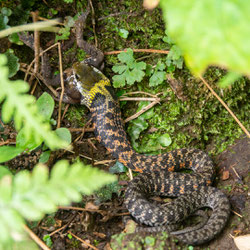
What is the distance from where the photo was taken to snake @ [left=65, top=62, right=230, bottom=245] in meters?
4.77

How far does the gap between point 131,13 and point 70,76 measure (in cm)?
176

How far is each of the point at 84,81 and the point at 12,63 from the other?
60.7 inches

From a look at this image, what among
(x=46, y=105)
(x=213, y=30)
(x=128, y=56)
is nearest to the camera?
(x=213, y=30)

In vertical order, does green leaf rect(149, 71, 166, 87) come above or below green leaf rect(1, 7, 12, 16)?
below

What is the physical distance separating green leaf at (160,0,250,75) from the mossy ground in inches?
157

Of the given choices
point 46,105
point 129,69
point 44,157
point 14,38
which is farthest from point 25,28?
point 129,69

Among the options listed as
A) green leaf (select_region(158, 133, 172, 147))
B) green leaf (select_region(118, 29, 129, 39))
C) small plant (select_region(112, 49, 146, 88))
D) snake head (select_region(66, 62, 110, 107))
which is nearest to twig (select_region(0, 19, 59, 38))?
snake head (select_region(66, 62, 110, 107))

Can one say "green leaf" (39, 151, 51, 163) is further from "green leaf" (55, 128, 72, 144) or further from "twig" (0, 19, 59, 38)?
"twig" (0, 19, 59, 38)

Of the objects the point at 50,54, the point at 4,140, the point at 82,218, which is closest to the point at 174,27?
the point at 82,218

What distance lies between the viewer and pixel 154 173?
5.68 meters

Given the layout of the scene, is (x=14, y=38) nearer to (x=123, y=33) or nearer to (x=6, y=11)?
(x=6, y=11)

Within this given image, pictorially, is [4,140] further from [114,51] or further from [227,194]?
[227,194]

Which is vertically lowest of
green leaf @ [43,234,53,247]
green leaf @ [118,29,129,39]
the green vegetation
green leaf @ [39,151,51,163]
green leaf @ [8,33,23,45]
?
green leaf @ [43,234,53,247]

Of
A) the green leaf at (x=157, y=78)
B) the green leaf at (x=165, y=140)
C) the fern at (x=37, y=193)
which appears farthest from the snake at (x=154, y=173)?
the fern at (x=37, y=193)
